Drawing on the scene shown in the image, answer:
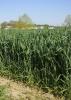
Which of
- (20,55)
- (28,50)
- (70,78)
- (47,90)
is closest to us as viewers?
(70,78)

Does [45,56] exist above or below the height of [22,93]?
above

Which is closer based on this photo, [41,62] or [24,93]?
[24,93]

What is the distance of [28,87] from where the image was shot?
195 inches

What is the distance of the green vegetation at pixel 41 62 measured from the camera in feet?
14.9

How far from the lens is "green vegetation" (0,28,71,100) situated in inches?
179

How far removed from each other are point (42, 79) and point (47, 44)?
626 millimetres

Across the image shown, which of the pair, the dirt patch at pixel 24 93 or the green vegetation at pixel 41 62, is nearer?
the dirt patch at pixel 24 93

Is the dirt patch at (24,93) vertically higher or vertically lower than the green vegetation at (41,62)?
lower

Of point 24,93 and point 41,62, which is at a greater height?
point 41,62

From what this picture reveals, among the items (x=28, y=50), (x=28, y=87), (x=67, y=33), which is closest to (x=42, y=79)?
(x=28, y=87)

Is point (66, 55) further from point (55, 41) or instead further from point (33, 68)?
point (33, 68)

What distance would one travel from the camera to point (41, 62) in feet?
16.4

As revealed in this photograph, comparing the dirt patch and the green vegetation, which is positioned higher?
the green vegetation

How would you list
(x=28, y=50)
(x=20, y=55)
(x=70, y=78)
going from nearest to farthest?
(x=70, y=78)
(x=28, y=50)
(x=20, y=55)
